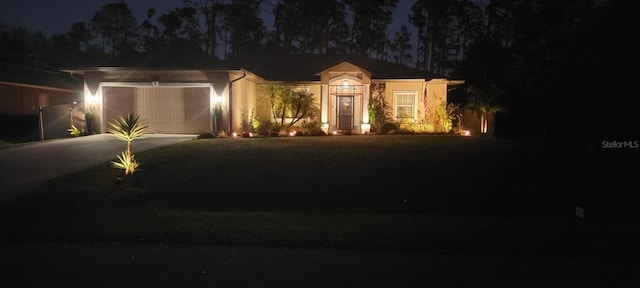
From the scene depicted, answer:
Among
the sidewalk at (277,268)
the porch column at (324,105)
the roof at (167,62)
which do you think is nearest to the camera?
the sidewalk at (277,268)

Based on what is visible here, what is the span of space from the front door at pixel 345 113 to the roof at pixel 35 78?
1348 centimetres

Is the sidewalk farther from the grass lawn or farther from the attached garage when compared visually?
the attached garage

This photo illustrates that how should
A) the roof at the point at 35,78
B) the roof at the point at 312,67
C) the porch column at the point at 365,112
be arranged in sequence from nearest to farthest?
the porch column at the point at 365,112 → the roof at the point at 312,67 → the roof at the point at 35,78

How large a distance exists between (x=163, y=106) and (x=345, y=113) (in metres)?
8.03

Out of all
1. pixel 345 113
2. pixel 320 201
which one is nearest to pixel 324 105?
pixel 345 113

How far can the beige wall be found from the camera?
2648 centimetres

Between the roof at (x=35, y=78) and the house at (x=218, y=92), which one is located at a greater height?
the roof at (x=35, y=78)

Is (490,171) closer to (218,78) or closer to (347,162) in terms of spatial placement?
(347,162)

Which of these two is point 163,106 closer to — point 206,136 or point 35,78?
point 206,136

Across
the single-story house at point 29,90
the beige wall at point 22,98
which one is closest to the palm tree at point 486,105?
the single-story house at point 29,90

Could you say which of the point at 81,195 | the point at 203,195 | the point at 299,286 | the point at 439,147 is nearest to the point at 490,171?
the point at 439,147

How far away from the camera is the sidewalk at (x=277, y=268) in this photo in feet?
17.7

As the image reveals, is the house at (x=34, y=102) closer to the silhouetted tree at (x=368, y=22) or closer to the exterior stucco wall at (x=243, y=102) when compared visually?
the exterior stucco wall at (x=243, y=102)

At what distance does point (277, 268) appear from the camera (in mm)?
5871
